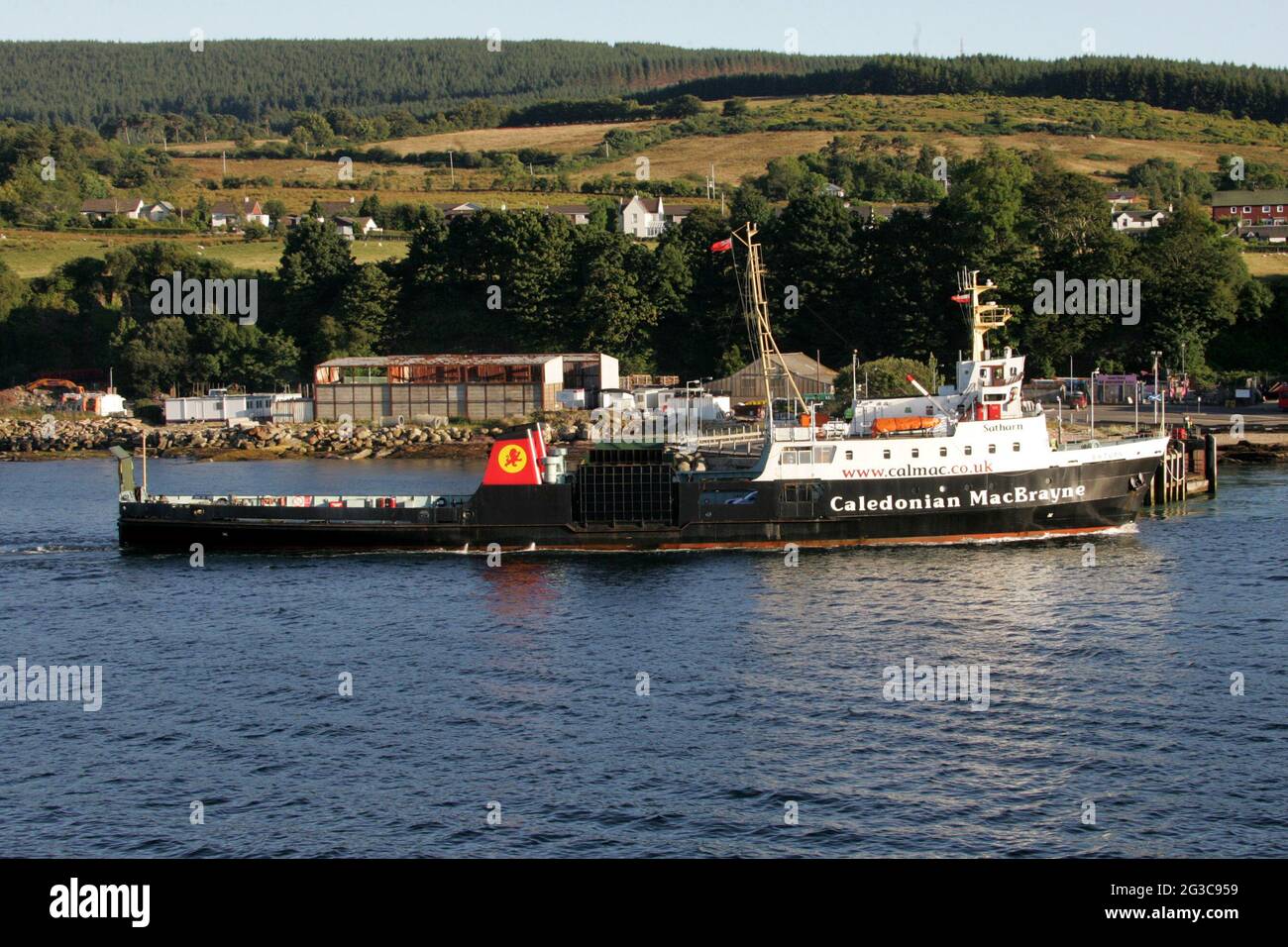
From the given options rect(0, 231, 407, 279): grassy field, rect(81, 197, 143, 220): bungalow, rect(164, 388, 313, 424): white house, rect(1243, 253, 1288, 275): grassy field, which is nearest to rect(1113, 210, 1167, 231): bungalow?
rect(1243, 253, 1288, 275): grassy field

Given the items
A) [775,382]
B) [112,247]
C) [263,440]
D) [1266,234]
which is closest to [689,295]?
[775,382]

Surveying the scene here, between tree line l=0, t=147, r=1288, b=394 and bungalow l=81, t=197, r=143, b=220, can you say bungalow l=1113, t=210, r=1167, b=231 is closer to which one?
tree line l=0, t=147, r=1288, b=394

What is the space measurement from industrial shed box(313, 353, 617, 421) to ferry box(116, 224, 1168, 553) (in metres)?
55.5

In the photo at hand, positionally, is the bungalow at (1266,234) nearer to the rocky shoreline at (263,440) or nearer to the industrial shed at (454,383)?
the industrial shed at (454,383)

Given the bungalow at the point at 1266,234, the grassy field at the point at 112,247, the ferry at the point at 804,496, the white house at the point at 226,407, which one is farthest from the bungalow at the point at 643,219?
the ferry at the point at 804,496

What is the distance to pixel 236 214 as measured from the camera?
184 meters

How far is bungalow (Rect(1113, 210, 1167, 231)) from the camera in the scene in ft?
541

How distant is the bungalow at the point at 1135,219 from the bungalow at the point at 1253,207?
22.0ft

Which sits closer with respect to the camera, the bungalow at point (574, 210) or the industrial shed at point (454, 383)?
the industrial shed at point (454, 383)

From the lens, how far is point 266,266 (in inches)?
6053

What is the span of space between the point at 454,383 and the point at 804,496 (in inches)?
2483

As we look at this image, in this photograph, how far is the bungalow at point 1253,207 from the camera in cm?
16550
